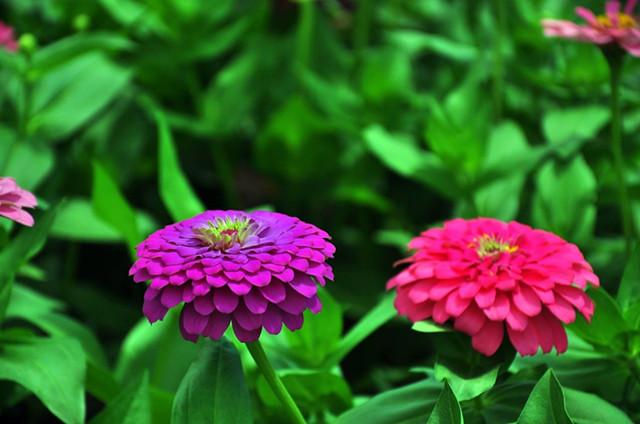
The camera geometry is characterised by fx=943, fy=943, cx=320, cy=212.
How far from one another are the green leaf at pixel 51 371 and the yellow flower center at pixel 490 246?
0.83 ft

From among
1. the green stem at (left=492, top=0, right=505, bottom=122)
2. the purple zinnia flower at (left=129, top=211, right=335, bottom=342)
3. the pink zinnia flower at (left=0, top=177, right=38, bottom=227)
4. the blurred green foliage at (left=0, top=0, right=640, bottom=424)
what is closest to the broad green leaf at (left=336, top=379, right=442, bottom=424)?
the blurred green foliage at (left=0, top=0, right=640, bottom=424)

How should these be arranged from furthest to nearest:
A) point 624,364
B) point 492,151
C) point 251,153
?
point 251,153, point 492,151, point 624,364

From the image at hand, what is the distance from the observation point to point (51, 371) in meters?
0.57

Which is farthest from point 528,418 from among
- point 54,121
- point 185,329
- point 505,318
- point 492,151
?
point 54,121

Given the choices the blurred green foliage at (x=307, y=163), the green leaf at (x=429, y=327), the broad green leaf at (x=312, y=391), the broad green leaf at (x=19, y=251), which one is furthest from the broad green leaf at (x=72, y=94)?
the green leaf at (x=429, y=327)

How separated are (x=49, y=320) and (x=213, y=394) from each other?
0.28 m

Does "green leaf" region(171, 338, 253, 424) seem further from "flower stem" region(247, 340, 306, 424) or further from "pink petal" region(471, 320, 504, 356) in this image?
"pink petal" region(471, 320, 504, 356)

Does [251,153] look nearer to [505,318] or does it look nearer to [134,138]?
[134,138]

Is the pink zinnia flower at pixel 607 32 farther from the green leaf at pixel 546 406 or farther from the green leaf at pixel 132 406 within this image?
the green leaf at pixel 132 406

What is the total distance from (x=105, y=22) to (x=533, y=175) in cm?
51

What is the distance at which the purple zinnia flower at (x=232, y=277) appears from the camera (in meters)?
0.43

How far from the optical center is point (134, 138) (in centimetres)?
100

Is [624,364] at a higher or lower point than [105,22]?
lower

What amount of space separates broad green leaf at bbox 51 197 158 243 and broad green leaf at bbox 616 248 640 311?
469 mm
